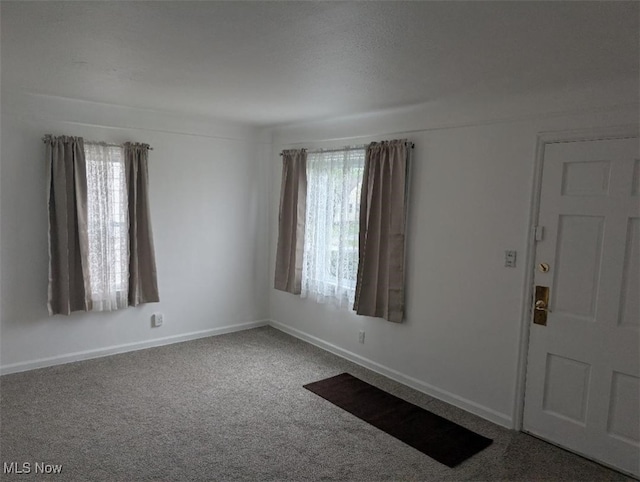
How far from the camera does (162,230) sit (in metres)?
4.65

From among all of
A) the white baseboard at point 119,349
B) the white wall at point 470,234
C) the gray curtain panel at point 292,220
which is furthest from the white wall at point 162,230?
the white wall at point 470,234

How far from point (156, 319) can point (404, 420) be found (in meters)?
2.75

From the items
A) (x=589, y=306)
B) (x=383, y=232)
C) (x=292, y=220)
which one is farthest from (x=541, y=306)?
(x=292, y=220)

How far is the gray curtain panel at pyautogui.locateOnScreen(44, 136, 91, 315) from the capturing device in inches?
153

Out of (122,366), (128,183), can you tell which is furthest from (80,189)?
(122,366)

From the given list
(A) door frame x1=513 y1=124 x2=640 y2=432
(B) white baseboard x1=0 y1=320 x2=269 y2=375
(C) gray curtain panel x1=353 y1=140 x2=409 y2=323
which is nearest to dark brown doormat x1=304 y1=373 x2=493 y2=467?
(A) door frame x1=513 y1=124 x2=640 y2=432

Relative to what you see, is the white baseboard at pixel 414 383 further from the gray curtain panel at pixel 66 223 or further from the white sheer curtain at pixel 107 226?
the gray curtain panel at pixel 66 223

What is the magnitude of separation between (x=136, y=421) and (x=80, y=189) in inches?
81.7

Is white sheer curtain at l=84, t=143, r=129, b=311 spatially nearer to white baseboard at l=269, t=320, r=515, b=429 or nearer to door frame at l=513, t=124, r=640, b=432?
white baseboard at l=269, t=320, r=515, b=429

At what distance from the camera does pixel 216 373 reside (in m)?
4.08

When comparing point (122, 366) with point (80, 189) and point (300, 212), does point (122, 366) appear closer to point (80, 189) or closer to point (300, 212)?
point (80, 189)

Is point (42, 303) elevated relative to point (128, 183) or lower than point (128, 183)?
lower

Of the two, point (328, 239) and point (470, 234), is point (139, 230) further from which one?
point (470, 234)

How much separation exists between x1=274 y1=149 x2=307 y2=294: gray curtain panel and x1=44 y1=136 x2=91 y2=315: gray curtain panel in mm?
1965
